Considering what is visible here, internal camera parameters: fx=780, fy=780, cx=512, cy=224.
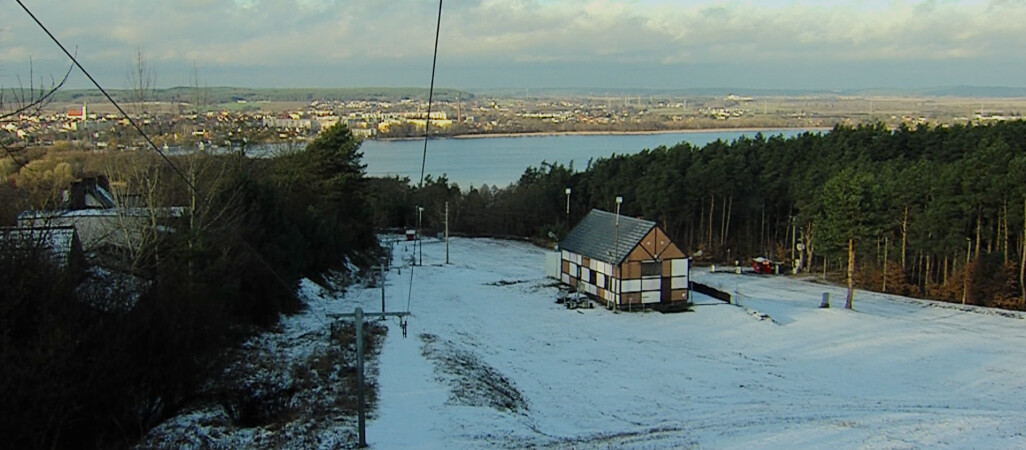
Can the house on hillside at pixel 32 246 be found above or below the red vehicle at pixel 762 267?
above

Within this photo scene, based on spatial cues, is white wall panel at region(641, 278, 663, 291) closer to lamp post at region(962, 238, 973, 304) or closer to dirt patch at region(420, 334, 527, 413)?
dirt patch at region(420, 334, 527, 413)

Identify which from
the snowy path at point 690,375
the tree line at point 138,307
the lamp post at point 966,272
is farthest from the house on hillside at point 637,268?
the lamp post at point 966,272

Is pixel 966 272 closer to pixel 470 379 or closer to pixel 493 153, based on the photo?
pixel 470 379

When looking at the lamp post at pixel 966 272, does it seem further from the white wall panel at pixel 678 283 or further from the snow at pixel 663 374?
the white wall panel at pixel 678 283

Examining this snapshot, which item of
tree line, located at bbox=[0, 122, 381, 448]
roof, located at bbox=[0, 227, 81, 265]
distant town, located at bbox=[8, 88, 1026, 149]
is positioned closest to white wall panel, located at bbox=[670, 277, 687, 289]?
tree line, located at bbox=[0, 122, 381, 448]

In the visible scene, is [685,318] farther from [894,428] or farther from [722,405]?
[894,428]

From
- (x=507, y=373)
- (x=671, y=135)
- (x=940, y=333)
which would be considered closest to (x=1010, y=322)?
(x=940, y=333)

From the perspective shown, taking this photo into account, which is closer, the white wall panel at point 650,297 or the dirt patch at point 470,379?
the dirt patch at point 470,379
